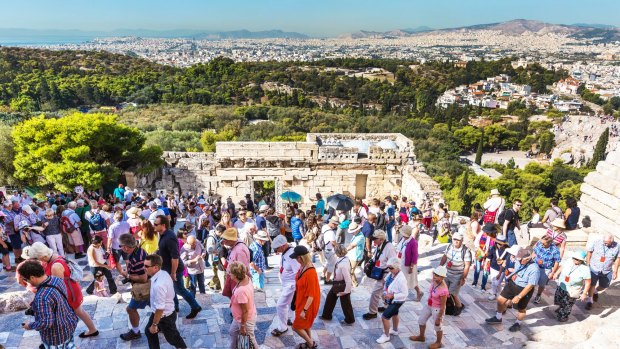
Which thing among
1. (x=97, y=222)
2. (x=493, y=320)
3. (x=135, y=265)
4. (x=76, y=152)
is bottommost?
(x=493, y=320)

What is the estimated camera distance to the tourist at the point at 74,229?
8016 millimetres

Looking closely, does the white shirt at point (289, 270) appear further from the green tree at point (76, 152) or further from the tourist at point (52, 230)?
the green tree at point (76, 152)

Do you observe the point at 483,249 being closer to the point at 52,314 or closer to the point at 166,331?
the point at 166,331

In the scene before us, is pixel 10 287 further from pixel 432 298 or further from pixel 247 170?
pixel 247 170

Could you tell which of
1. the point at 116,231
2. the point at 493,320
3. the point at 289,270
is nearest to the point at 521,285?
the point at 493,320

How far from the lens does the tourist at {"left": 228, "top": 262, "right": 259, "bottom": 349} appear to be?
4.56 metres

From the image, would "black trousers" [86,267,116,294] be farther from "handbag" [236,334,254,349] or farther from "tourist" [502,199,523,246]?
"tourist" [502,199,523,246]

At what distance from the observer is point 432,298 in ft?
17.6

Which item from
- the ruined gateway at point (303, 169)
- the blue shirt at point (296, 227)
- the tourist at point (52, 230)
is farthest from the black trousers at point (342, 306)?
the ruined gateway at point (303, 169)

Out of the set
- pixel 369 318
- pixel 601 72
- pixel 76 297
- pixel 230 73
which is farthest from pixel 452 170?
pixel 601 72

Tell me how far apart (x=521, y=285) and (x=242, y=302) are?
3.91 metres

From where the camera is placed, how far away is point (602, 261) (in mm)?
6605

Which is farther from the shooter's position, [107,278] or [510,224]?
[510,224]

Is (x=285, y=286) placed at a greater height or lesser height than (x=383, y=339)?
greater
